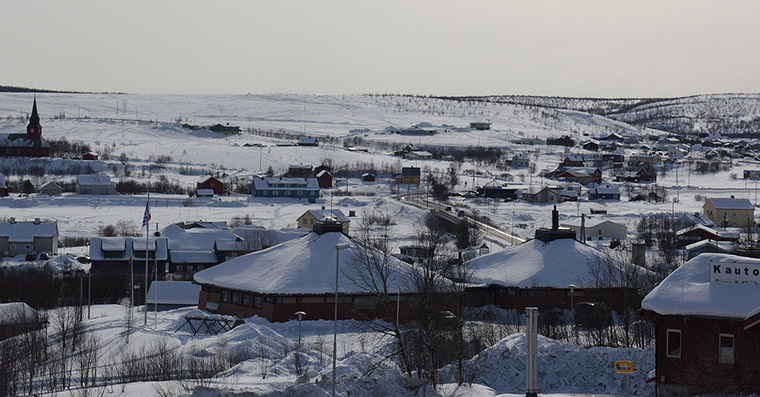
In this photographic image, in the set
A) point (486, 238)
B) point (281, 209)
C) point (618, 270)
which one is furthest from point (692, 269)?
point (281, 209)

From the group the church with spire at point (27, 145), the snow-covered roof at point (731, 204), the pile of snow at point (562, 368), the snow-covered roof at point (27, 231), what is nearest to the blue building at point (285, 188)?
the church with spire at point (27, 145)

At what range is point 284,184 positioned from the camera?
106062 millimetres

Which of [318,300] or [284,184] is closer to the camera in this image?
[318,300]

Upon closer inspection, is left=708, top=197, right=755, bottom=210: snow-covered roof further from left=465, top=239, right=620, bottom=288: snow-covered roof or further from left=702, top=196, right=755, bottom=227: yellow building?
left=465, top=239, right=620, bottom=288: snow-covered roof

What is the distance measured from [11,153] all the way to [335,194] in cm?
4623

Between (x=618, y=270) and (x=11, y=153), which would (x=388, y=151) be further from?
(x=618, y=270)

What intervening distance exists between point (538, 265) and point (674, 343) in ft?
72.9

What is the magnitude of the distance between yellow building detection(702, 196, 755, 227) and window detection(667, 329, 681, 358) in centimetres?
6690

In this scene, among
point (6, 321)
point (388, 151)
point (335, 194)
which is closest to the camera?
point (6, 321)

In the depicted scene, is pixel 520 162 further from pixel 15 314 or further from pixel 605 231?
pixel 15 314

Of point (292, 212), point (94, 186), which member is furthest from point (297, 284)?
point (94, 186)

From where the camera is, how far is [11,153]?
130 m

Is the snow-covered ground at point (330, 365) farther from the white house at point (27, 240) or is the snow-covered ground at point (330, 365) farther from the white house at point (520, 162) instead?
the white house at point (520, 162)

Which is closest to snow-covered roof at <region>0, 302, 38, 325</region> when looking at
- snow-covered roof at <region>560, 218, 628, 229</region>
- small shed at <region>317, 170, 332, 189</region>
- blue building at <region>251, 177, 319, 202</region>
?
snow-covered roof at <region>560, 218, 628, 229</region>
